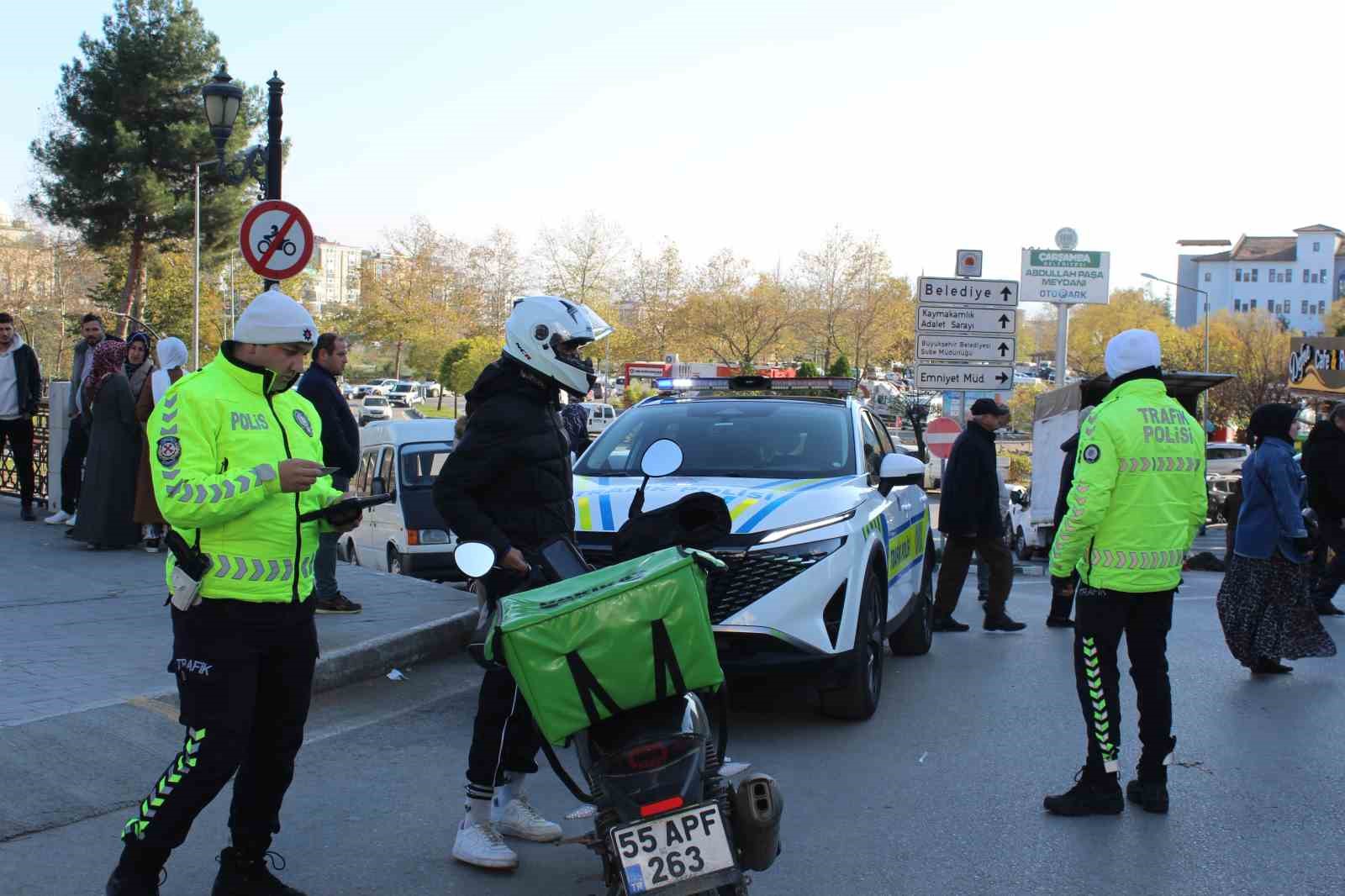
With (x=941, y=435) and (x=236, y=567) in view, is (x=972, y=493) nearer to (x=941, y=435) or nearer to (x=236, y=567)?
(x=941, y=435)

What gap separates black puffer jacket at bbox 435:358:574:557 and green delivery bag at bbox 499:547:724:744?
Answer: 115 cm

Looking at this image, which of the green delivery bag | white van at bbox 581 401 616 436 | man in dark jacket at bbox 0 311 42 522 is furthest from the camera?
white van at bbox 581 401 616 436

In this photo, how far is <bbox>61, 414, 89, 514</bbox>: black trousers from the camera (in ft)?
39.5

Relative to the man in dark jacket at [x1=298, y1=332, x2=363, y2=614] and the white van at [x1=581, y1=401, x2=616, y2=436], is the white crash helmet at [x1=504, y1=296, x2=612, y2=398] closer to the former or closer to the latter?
the man in dark jacket at [x1=298, y1=332, x2=363, y2=614]

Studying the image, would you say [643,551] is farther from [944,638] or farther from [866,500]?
[944,638]

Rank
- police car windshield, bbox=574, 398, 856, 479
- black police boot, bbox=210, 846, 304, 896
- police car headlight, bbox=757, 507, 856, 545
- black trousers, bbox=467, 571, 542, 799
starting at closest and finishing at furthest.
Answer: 1. black police boot, bbox=210, 846, 304, 896
2. black trousers, bbox=467, 571, 542, 799
3. police car headlight, bbox=757, 507, 856, 545
4. police car windshield, bbox=574, 398, 856, 479

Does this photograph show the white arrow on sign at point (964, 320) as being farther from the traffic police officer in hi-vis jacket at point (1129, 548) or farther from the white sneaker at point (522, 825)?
the white sneaker at point (522, 825)

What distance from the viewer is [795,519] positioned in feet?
21.4

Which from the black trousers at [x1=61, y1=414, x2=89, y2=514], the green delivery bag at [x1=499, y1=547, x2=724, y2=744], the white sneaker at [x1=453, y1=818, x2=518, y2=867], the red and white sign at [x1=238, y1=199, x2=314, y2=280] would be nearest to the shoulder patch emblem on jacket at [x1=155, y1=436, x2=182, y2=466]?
the green delivery bag at [x1=499, y1=547, x2=724, y2=744]

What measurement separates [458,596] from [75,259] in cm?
5700

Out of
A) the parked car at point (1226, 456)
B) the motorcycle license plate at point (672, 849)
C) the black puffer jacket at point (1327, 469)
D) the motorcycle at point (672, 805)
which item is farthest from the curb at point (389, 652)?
the parked car at point (1226, 456)

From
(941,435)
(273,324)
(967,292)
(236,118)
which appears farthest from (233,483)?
(967,292)

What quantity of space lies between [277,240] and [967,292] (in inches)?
393

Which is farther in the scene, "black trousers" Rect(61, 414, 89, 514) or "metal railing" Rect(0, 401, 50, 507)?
"metal railing" Rect(0, 401, 50, 507)
